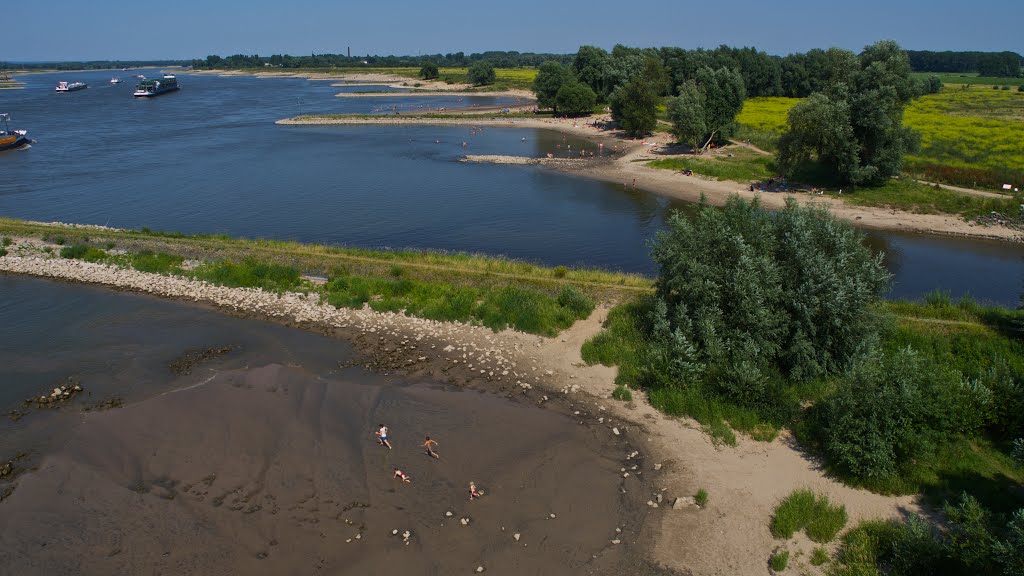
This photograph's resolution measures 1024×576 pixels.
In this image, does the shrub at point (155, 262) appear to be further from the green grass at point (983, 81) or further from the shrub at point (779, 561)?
the green grass at point (983, 81)

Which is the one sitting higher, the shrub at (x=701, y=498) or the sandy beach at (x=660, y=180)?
the sandy beach at (x=660, y=180)

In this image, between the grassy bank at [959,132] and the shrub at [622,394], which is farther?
the grassy bank at [959,132]

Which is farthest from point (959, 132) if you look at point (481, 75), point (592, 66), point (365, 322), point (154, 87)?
point (154, 87)

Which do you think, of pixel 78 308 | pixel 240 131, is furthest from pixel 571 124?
pixel 78 308

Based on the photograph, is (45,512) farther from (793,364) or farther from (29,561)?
(793,364)

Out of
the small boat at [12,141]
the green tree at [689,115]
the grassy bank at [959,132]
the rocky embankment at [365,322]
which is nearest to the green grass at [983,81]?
the grassy bank at [959,132]

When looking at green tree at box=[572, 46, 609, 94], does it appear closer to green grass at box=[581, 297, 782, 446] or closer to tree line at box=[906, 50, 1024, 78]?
green grass at box=[581, 297, 782, 446]
